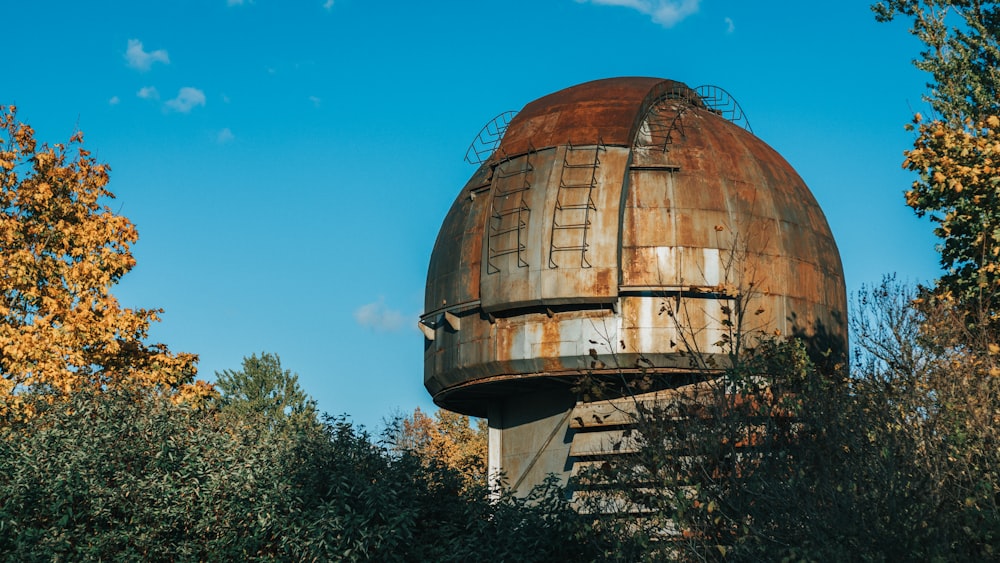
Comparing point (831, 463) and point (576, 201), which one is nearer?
point (831, 463)

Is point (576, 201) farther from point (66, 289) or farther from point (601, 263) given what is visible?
point (66, 289)

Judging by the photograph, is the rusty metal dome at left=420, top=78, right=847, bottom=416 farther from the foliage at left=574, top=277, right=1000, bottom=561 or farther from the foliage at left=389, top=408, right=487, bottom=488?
the foliage at left=389, top=408, right=487, bottom=488

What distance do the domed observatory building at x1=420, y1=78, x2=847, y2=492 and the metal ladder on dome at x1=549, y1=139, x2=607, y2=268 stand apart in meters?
0.03

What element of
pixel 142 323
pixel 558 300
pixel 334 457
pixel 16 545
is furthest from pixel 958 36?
pixel 16 545

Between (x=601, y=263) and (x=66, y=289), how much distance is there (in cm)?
1338

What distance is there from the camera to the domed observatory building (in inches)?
1018

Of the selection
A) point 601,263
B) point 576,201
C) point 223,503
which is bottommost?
point 223,503

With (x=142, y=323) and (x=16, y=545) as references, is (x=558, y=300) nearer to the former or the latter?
(x=142, y=323)

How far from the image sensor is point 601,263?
25750mm

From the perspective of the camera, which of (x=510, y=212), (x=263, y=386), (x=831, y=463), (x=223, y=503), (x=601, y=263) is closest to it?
(x=831, y=463)

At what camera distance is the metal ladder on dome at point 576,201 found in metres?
26.0

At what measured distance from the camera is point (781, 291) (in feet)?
88.1

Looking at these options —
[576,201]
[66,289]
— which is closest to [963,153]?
[576,201]

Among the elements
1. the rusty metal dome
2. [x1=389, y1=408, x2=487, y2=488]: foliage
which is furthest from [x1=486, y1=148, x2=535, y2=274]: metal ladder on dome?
[x1=389, y1=408, x2=487, y2=488]: foliage
